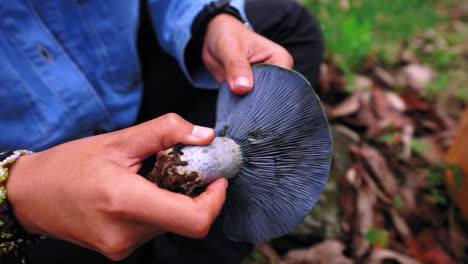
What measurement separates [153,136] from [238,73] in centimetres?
39

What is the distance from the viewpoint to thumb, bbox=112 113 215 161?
37.3 inches

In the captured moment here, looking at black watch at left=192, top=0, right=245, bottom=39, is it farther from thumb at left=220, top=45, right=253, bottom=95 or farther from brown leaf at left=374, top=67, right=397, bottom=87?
brown leaf at left=374, top=67, right=397, bottom=87

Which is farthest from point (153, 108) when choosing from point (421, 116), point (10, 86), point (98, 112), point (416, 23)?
point (416, 23)

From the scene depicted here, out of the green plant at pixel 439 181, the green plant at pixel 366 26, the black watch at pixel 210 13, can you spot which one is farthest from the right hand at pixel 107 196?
the green plant at pixel 366 26

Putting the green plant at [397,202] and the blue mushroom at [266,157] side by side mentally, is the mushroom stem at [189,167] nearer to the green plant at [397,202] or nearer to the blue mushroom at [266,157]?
the blue mushroom at [266,157]

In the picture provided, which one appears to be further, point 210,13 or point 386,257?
point 386,257

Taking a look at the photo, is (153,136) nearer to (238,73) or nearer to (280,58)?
(238,73)

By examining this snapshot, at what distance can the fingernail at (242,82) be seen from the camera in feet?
3.82

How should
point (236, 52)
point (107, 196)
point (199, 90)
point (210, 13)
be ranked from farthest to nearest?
1. point (199, 90)
2. point (210, 13)
3. point (236, 52)
4. point (107, 196)

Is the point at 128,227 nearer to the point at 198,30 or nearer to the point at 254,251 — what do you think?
the point at 198,30

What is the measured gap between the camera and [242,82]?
117cm

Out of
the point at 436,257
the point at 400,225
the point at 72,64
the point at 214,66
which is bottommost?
the point at 436,257

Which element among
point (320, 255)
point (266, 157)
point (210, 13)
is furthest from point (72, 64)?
point (320, 255)

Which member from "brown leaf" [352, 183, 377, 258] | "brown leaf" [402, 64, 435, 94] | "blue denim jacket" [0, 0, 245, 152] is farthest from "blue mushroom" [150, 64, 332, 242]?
"brown leaf" [402, 64, 435, 94]
